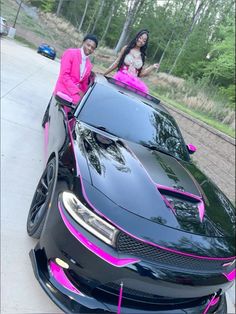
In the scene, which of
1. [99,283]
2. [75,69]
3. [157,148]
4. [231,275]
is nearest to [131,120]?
[157,148]

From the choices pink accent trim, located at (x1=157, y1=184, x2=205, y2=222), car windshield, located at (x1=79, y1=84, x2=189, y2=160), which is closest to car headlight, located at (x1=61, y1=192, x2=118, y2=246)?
pink accent trim, located at (x1=157, y1=184, x2=205, y2=222)

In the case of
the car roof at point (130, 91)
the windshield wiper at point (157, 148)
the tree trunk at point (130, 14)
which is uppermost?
the tree trunk at point (130, 14)

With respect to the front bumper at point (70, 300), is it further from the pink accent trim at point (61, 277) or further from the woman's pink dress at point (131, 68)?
the woman's pink dress at point (131, 68)

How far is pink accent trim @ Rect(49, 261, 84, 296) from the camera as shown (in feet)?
6.52

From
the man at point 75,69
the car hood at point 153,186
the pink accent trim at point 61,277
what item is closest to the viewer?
the pink accent trim at point 61,277

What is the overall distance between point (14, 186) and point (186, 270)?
7.16 feet

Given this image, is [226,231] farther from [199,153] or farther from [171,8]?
[171,8]

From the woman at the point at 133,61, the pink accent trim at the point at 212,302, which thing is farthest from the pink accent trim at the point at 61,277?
the woman at the point at 133,61

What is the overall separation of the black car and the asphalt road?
22cm

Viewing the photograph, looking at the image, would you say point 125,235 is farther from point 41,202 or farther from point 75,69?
point 75,69

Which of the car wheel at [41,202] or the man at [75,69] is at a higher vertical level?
the man at [75,69]

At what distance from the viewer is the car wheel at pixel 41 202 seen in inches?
97.9

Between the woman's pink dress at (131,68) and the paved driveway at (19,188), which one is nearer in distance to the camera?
the paved driveway at (19,188)

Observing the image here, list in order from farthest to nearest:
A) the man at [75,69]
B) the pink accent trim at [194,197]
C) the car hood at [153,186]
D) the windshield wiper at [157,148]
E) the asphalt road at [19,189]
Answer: the man at [75,69] → the windshield wiper at [157,148] → the pink accent trim at [194,197] → the asphalt road at [19,189] → the car hood at [153,186]
